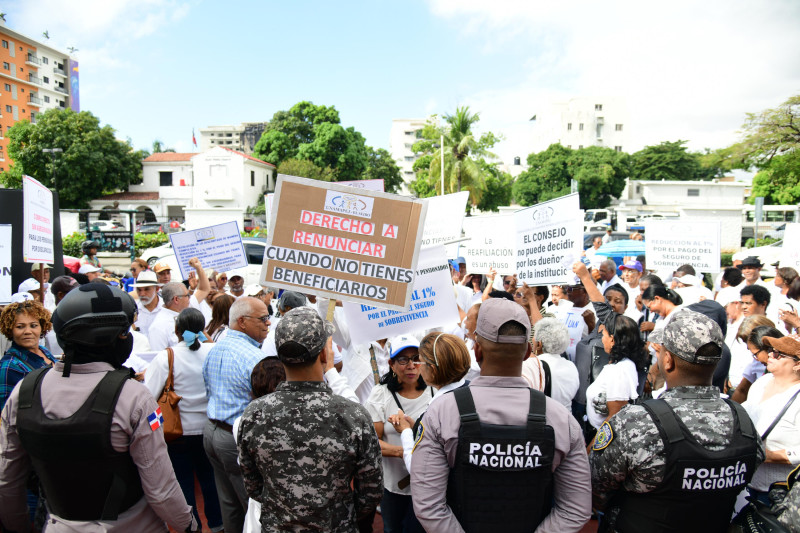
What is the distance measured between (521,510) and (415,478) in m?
0.48

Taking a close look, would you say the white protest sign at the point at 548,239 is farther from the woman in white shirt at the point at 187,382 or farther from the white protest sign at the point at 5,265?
the white protest sign at the point at 5,265

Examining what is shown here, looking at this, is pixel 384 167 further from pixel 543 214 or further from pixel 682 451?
pixel 682 451

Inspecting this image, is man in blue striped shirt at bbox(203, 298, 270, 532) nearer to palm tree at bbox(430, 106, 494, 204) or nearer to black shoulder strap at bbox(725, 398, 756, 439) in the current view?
black shoulder strap at bbox(725, 398, 756, 439)

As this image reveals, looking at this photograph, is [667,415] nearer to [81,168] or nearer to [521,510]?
[521,510]

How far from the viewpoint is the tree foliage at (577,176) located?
5509cm

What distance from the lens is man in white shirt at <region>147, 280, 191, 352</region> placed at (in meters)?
5.22

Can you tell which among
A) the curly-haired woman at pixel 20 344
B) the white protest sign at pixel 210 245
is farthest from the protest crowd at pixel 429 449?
the white protest sign at pixel 210 245

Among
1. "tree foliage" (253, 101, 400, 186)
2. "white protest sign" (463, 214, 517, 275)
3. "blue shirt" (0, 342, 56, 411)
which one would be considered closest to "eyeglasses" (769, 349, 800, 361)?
"white protest sign" (463, 214, 517, 275)

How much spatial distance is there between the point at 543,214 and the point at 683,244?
3434 millimetres

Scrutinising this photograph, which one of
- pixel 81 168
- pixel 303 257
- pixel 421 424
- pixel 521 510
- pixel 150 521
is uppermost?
pixel 81 168

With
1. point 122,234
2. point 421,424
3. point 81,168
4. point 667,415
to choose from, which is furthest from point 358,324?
point 81,168

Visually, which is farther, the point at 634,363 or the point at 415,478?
the point at 634,363

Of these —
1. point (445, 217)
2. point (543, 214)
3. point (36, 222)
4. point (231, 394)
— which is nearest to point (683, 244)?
point (543, 214)

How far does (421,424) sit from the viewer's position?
8.02 feet
